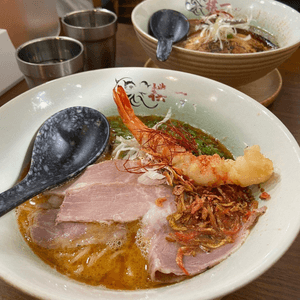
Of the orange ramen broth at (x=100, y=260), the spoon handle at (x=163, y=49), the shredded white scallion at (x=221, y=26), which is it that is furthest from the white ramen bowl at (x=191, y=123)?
the shredded white scallion at (x=221, y=26)

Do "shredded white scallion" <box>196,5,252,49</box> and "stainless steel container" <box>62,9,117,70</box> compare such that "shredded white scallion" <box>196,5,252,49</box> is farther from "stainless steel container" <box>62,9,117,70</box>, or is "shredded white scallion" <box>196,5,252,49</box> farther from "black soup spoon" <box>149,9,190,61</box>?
"stainless steel container" <box>62,9,117,70</box>

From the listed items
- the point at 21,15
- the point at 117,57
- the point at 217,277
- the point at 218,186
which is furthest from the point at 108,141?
the point at 21,15

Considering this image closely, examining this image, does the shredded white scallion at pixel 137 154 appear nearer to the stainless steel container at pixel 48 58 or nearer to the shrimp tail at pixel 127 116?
the shrimp tail at pixel 127 116

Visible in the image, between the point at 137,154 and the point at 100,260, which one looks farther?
the point at 137,154

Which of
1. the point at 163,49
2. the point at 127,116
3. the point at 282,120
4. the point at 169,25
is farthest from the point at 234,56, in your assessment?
the point at 169,25

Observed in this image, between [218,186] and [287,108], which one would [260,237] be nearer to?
[218,186]

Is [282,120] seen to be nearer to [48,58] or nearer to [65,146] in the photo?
[65,146]

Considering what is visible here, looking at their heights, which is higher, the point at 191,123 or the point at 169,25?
the point at 169,25
